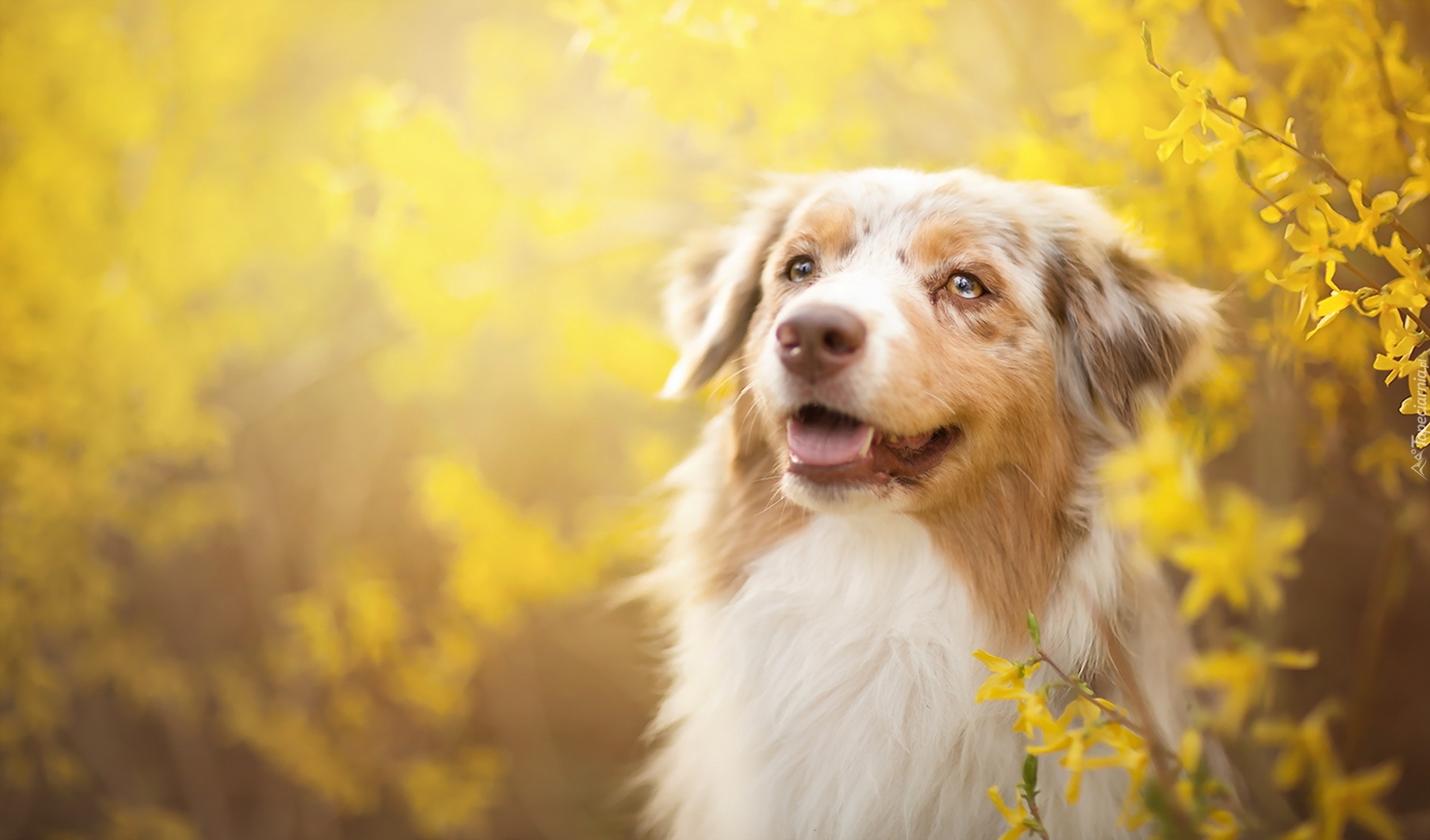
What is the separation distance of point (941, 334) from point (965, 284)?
0.20 metres

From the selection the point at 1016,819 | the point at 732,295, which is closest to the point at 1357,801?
the point at 1016,819

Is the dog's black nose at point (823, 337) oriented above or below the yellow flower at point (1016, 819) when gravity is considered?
above

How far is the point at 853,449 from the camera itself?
176cm

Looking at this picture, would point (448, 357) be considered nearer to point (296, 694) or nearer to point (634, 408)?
point (634, 408)

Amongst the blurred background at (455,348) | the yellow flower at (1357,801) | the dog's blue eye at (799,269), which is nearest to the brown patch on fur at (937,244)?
the dog's blue eye at (799,269)

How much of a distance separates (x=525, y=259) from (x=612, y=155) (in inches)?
21.8

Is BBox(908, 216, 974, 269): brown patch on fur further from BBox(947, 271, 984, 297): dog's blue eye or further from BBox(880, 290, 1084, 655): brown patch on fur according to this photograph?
BBox(880, 290, 1084, 655): brown patch on fur

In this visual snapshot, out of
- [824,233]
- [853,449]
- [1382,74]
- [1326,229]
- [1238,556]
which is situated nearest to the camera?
[1238,556]

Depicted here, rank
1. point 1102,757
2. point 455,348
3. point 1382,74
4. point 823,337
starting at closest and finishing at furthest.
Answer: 1. point 1102,757
2. point 1382,74
3. point 823,337
4. point 455,348

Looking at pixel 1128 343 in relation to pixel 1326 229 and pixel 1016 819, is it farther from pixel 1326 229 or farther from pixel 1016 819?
pixel 1016 819

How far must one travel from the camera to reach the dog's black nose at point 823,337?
5.29 feet

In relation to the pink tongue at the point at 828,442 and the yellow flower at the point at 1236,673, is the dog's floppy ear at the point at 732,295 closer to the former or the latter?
the pink tongue at the point at 828,442

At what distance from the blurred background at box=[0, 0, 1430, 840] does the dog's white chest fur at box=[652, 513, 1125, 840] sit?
88 cm

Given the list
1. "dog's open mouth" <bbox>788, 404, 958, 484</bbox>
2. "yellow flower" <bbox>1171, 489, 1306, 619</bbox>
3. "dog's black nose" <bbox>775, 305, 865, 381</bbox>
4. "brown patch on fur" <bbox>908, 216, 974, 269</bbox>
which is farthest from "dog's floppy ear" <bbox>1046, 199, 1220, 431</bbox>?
"yellow flower" <bbox>1171, 489, 1306, 619</bbox>
